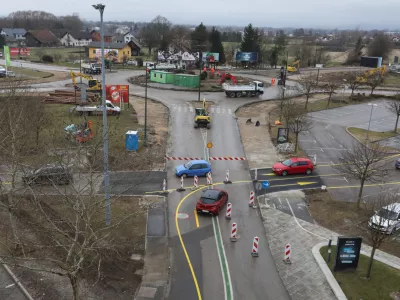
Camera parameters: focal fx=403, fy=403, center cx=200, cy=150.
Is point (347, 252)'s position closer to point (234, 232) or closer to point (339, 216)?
point (234, 232)

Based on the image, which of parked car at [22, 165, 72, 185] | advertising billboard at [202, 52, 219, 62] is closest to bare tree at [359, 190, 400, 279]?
parked car at [22, 165, 72, 185]

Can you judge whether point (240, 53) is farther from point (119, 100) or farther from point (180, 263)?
point (180, 263)

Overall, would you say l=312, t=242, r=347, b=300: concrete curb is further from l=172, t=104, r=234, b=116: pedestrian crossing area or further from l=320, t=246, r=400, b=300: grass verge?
l=172, t=104, r=234, b=116: pedestrian crossing area

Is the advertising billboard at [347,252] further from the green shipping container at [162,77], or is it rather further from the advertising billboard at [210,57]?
the advertising billboard at [210,57]

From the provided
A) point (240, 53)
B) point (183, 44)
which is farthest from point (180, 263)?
point (183, 44)

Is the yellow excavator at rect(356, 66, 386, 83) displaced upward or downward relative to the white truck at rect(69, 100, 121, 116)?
upward

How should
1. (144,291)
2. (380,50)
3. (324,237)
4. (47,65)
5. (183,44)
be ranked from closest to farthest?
(144,291)
(324,237)
(47,65)
(183,44)
(380,50)
